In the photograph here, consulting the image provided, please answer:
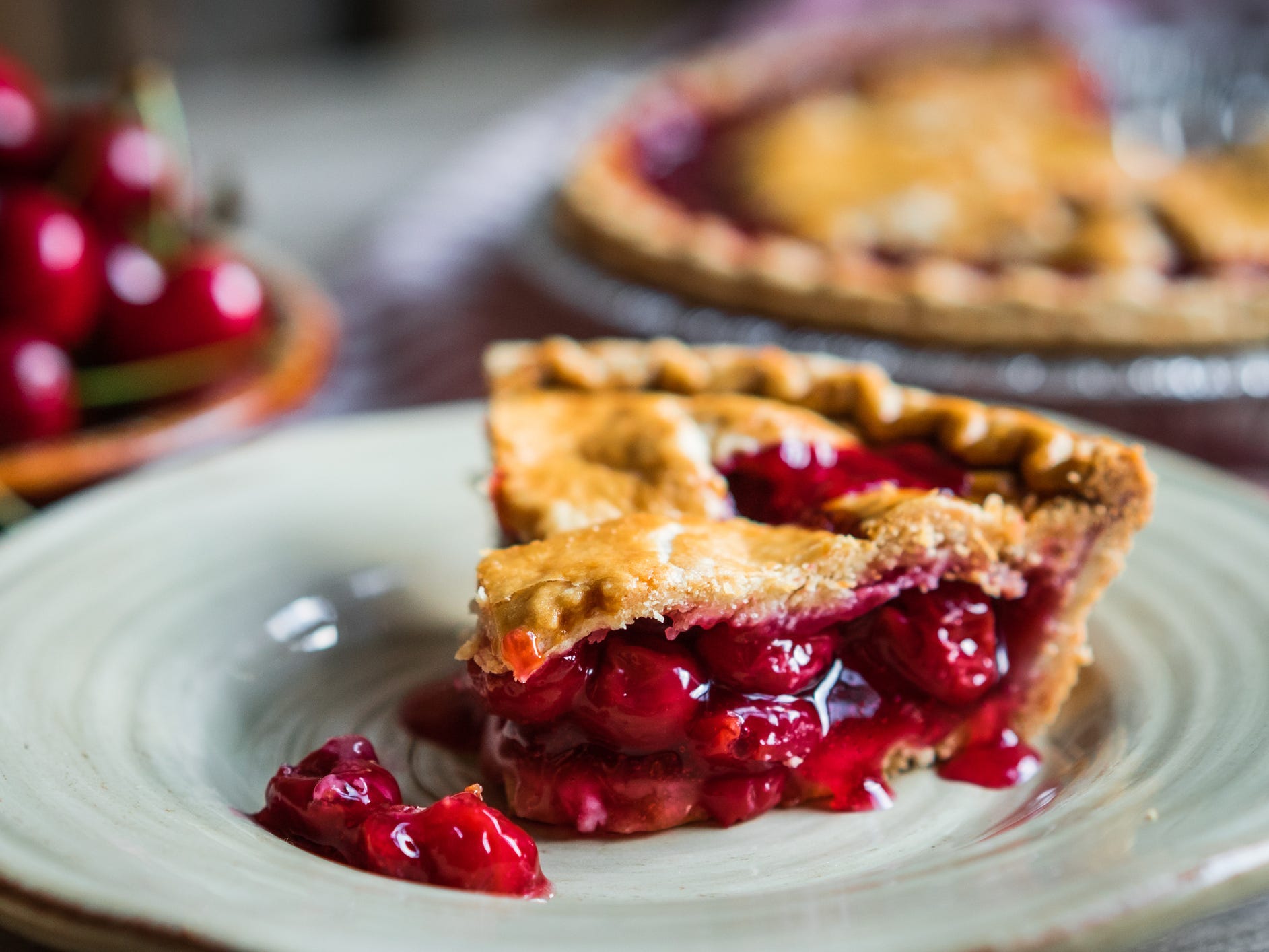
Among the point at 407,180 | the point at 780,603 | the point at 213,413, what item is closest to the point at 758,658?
the point at 780,603

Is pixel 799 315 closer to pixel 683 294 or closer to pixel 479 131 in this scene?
pixel 683 294

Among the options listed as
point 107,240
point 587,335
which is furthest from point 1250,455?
point 107,240

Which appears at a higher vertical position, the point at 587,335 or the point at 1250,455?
the point at 587,335

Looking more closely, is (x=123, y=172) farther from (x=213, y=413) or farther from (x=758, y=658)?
(x=758, y=658)

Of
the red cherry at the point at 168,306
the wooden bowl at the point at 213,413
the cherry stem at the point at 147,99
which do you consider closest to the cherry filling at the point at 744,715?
the wooden bowl at the point at 213,413

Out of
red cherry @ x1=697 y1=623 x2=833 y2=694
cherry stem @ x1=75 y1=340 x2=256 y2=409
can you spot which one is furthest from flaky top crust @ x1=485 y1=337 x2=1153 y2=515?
cherry stem @ x1=75 y1=340 x2=256 y2=409

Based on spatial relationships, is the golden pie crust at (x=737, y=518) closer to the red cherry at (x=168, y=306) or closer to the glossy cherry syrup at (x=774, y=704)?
the glossy cherry syrup at (x=774, y=704)
